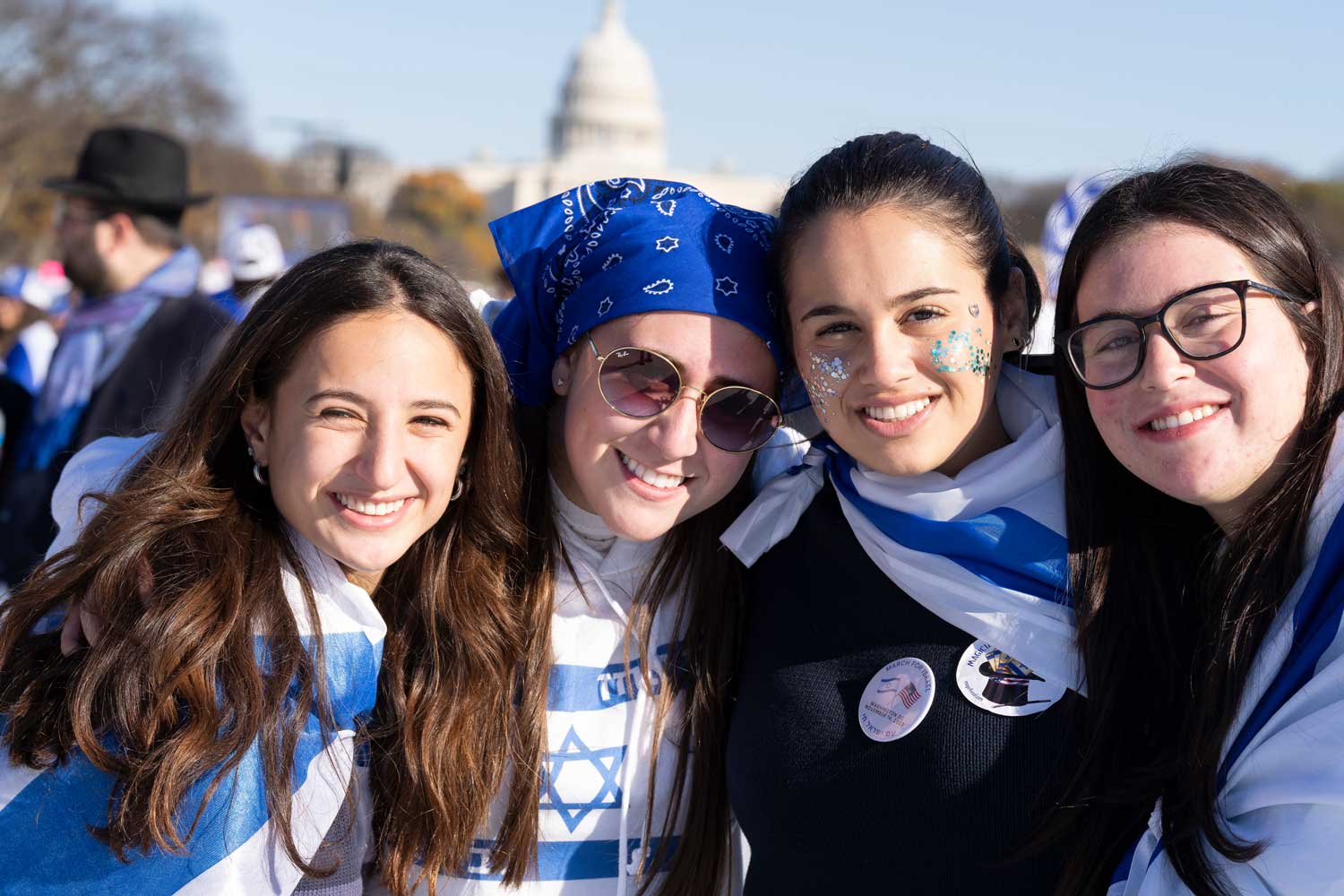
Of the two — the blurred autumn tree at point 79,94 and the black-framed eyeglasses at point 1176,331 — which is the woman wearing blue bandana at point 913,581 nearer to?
the black-framed eyeglasses at point 1176,331

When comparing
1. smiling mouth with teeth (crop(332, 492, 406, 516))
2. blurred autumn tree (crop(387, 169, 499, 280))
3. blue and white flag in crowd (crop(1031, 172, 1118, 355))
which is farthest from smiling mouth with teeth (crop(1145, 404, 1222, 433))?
blurred autumn tree (crop(387, 169, 499, 280))

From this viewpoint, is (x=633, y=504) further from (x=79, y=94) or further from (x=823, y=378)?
(x=79, y=94)

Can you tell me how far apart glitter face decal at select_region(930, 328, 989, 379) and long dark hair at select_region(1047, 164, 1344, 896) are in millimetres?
166

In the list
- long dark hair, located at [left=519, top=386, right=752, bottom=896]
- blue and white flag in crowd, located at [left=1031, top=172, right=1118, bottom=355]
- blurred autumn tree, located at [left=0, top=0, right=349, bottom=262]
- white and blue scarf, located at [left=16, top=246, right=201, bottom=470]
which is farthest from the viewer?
blurred autumn tree, located at [left=0, top=0, right=349, bottom=262]

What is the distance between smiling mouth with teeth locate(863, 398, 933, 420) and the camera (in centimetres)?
274

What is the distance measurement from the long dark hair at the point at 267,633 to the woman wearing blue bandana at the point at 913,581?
0.60 meters

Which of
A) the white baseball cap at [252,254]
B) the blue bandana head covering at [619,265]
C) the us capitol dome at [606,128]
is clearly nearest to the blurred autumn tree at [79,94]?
the white baseball cap at [252,254]

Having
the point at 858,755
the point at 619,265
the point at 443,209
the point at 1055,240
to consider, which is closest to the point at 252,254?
the point at 1055,240

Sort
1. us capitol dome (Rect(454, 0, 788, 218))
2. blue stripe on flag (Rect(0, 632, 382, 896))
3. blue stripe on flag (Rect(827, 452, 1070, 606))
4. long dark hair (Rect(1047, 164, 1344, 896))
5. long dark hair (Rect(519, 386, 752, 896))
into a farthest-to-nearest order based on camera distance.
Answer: us capitol dome (Rect(454, 0, 788, 218))
long dark hair (Rect(519, 386, 752, 896))
blue stripe on flag (Rect(827, 452, 1070, 606))
blue stripe on flag (Rect(0, 632, 382, 896))
long dark hair (Rect(1047, 164, 1344, 896))

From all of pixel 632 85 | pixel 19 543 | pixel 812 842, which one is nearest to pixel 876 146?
pixel 812 842

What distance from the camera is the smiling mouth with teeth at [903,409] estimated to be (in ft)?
9.00

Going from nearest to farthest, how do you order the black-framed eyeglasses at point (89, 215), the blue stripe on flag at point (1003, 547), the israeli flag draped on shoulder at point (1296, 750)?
1. the israeli flag draped on shoulder at point (1296, 750)
2. the blue stripe on flag at point (1003, 547)
3. the black-framed eyeglasses at point (89, 215)

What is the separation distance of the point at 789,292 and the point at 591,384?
0.48 meters

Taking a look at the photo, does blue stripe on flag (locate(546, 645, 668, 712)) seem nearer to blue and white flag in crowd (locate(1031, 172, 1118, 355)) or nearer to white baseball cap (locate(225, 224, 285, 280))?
blue and white flag in crowd (locate(1031, 172, 1118, 355))
